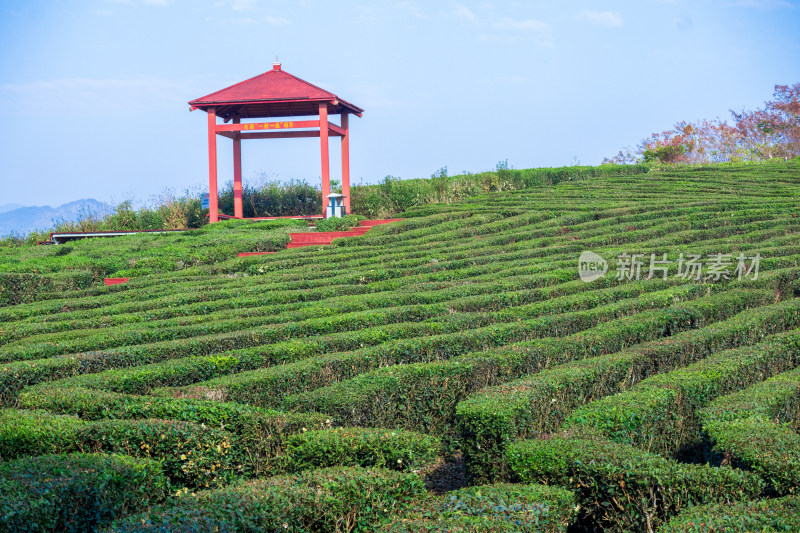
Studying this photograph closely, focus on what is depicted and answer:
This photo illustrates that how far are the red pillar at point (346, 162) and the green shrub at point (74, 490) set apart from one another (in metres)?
17.3

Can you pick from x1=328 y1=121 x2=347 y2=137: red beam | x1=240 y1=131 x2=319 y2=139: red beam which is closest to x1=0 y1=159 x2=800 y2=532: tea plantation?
x1=328 y1=121 x2=347 y2=137: red beam

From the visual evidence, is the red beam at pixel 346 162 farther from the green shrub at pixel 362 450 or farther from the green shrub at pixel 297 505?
the green shrub at pixel 297 505

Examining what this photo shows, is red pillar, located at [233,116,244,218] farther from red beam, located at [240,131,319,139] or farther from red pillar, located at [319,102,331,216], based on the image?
red pillar, located at [319,102,331,216]

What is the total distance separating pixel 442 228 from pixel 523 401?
12576mm

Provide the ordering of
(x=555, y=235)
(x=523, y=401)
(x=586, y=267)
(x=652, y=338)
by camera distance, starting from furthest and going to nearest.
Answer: (x=555, y=235) → (x=586, y=267) → (x=652, y=338) → (x=523, y=401)

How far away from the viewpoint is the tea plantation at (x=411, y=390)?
4.12 metres

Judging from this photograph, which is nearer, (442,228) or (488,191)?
(442,228)

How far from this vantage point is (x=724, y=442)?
499 cm

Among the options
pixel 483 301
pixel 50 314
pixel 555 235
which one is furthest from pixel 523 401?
pixel 555 235

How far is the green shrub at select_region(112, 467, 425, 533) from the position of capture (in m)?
3.68

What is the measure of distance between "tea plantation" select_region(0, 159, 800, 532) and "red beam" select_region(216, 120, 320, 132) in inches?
269

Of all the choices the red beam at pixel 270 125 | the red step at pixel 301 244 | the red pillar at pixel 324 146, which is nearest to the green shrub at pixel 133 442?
the red step at pixel 301 244

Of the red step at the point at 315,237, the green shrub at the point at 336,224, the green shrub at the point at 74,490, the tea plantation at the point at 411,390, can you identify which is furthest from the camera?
the green shrub at the point at 336,224

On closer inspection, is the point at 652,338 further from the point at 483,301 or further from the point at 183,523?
the point at 183,523
